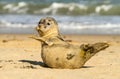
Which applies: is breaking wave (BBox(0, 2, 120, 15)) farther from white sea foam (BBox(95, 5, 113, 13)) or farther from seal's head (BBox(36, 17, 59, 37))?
seal's head (BBox(36, 17, 59, 37))

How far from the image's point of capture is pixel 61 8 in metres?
25.2

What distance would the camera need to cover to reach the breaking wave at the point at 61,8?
78.9 feet

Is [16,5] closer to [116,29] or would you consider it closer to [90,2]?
[90,2]

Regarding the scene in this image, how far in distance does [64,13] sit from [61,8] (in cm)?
138

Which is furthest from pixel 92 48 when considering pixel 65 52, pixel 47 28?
pixel 47 28

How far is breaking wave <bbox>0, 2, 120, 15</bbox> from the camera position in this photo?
947 inches

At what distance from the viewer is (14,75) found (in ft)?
20.8

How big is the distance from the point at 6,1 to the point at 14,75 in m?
21.3

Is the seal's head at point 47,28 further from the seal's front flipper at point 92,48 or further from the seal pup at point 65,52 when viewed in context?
the seal's front flipper at point 92,48

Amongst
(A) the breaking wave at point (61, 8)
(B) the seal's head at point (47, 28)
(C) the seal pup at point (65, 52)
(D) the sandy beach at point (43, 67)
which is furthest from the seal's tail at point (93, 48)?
(A) the breaking wave at point (61, 8)

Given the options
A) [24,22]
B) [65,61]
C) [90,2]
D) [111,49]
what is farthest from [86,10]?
[65,61]

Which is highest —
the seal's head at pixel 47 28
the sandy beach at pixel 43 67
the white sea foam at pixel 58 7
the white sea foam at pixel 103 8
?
the seal's head at pixel 47 28

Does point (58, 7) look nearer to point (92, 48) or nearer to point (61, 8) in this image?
point (61, 8)

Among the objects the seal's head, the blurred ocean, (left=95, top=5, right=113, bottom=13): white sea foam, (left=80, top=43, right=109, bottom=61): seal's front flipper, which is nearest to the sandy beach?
(left=80, top=43, right=109, bottom=61): seal's front flipper
